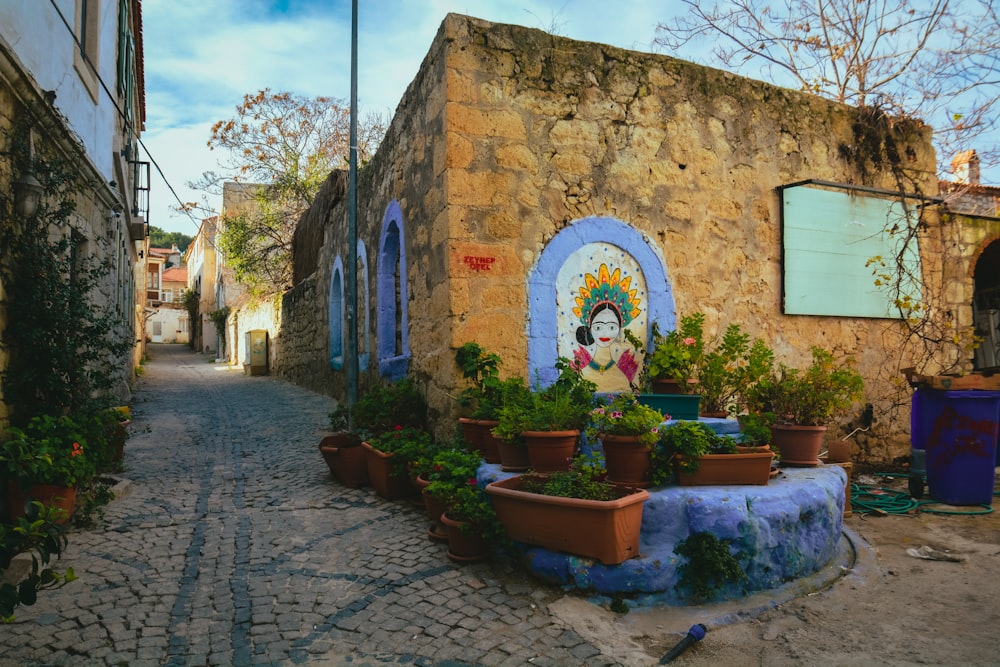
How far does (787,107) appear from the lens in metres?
6.60

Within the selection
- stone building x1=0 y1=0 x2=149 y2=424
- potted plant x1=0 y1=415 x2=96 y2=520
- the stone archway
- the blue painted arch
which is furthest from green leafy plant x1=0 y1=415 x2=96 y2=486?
the stone archway

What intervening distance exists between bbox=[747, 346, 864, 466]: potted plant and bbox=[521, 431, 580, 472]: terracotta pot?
1467 millimetres

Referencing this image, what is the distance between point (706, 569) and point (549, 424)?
50.1 inches

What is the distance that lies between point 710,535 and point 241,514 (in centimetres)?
321

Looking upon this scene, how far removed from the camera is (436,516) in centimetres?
427

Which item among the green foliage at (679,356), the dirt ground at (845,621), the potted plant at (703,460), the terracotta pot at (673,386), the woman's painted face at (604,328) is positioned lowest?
the dirt ground at (845,621)

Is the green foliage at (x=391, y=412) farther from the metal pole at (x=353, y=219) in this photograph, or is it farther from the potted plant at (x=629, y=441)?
the potted plant at (x=629, y=441)

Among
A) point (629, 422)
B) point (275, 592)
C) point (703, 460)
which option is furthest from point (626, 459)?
point (275, 592)

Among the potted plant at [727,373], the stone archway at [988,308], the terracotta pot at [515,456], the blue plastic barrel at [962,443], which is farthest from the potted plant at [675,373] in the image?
the stone archway at [988,308]

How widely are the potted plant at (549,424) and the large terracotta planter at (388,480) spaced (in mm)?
1066

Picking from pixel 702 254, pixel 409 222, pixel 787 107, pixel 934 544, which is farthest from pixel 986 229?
pixel 409 222

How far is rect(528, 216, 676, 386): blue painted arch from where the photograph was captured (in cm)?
534

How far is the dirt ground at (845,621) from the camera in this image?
2.84m

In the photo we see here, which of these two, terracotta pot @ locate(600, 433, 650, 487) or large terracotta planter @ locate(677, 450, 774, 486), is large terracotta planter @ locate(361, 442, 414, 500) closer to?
terracotta pot @ locate(600, 433, 650, 487)
